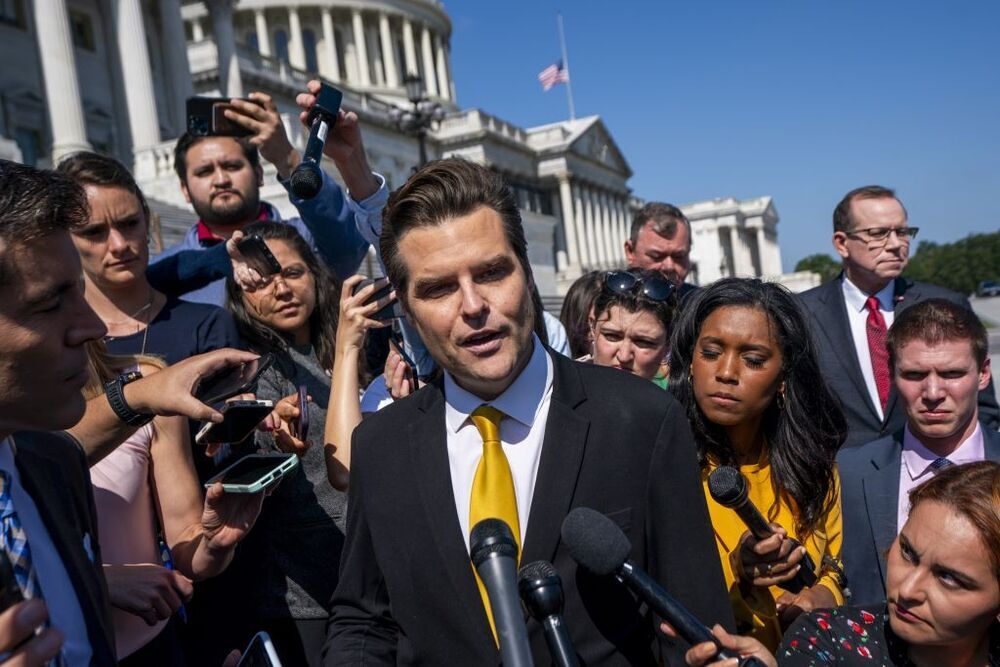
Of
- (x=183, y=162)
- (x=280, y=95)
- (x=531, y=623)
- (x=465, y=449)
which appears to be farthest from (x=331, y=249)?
(x=280, y=95)

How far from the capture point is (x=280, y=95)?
154ft

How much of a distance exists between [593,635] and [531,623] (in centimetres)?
16

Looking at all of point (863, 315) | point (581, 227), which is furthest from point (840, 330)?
point (581, 227)

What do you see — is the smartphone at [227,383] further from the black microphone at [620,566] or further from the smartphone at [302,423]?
the black microphone at [620,566]

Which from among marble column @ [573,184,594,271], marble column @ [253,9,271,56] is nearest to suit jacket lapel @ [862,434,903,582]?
marble column @ [573,184,594,271]

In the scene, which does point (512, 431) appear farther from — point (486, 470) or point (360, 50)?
point (360, 50)

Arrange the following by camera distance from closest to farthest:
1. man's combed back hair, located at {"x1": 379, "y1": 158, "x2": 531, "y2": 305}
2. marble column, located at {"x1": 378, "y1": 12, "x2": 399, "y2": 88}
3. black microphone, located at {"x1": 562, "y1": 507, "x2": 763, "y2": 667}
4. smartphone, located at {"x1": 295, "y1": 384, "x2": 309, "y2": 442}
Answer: black microphone, located at {"x1": 562, "y1": 507, "x2": 763, "y2": 667}, man's combed back hair, located at {"x1": 379, "y1": 158, "x2": 531, "y2": 305}, smartphone, located at {"x1": 295, "y1": 384, "x2": 309, "y2": 442}, marble column, located at {"x1": 378, "y1": 12, "x2": 399, "y2": 88}

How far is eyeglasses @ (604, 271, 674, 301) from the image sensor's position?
179 inches

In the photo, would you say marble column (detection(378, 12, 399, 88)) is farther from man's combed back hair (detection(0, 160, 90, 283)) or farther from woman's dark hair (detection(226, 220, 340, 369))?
man's combed back hair (detection(0, 160, 90, 283))

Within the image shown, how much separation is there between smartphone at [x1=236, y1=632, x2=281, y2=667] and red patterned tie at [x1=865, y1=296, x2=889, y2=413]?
14.1 feet

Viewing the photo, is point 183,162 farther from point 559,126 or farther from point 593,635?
point 559,126

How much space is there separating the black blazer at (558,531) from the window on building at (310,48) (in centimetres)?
7891

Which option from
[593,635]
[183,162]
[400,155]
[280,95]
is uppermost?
[280,95]

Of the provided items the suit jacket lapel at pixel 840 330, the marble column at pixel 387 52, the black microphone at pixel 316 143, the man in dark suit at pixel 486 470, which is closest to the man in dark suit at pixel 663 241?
the suit jacket lapel at pixel 840 330
